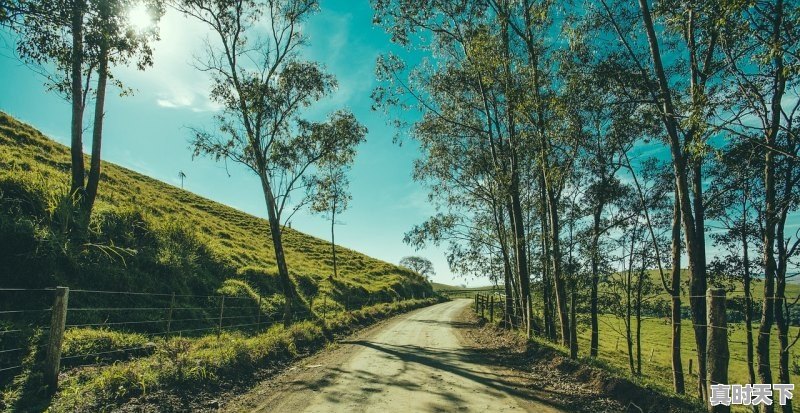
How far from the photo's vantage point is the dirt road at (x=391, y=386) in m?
6.83

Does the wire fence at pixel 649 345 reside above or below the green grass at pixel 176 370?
below

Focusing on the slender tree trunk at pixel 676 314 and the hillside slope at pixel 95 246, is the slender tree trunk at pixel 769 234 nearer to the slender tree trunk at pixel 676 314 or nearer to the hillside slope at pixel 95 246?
the slender tree trunk at pixel 676 314

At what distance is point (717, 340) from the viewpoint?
6969mm

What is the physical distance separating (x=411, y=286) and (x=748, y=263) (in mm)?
37997

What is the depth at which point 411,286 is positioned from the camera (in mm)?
52906

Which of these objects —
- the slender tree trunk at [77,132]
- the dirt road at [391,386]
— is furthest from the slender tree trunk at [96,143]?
the dirt road at [391,386]

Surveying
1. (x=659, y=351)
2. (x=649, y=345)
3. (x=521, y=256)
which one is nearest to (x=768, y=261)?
(x=521, y=256)

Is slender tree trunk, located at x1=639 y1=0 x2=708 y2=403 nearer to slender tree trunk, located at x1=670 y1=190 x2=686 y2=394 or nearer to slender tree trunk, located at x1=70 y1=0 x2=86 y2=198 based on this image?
slender tree trunk, located at x1=670 y1=190 x2=686 y2=394

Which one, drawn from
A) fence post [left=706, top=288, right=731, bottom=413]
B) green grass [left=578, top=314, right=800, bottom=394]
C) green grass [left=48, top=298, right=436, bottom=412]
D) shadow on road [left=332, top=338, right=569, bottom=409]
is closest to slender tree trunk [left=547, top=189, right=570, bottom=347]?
shadow on road [left=332, top=338, right=569, bottom=409]

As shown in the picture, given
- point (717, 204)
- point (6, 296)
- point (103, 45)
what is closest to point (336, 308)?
point (6, 296)

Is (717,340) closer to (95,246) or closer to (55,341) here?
(55,341)

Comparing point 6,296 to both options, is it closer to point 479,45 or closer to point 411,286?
point 479,45

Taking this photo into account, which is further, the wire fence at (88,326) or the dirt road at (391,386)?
the wire fence at (88,326)

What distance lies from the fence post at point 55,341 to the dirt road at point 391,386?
2795mm
